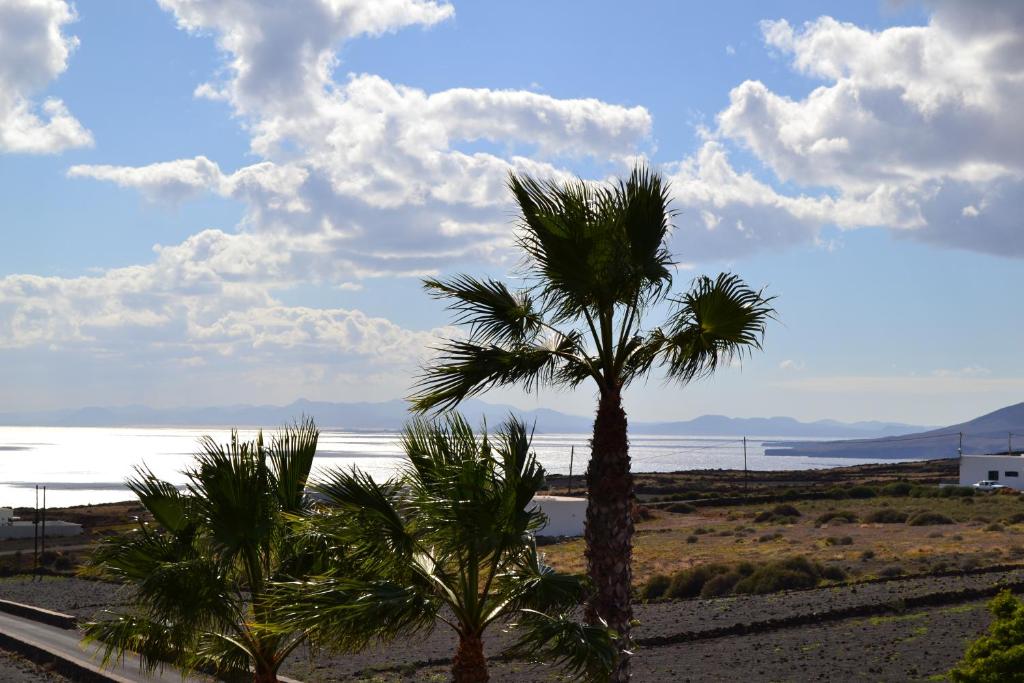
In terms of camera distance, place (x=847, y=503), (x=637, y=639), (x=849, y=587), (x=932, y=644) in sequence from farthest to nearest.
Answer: (x=847, y=503), (x=849, y=587), (x=637, y=639), (x=932, y=644)

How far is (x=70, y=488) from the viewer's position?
17275 centimetres

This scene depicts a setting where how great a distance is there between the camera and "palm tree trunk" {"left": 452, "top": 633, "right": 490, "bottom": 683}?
1102 cm

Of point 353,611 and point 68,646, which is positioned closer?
point 353,611

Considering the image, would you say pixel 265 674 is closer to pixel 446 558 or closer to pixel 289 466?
pixel 289 466

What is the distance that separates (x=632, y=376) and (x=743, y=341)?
4.57 feet

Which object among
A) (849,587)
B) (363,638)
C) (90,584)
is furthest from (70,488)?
(363,638)

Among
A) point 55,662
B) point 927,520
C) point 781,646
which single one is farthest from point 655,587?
point 927,520

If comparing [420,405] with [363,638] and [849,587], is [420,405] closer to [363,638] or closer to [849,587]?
[363,638]

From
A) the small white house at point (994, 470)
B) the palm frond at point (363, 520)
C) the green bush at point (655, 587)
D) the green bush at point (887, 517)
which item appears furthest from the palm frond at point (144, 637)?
the small white house at point (994, 470)

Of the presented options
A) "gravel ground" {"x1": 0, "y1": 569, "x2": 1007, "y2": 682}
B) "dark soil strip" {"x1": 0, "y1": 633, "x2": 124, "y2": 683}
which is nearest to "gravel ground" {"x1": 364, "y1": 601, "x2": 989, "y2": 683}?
"gravel ground" {"x1": 0, "y1": 569, "x2": 1007, "y2": 682}

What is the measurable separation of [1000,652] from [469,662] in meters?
5.84

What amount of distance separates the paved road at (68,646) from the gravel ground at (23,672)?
468 millimetres

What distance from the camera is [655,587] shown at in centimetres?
3153

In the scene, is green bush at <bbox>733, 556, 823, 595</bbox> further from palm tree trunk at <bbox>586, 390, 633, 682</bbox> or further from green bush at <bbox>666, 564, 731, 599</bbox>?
palm tree trunk at <bbox>586, 390, 633, 682</bbox>
